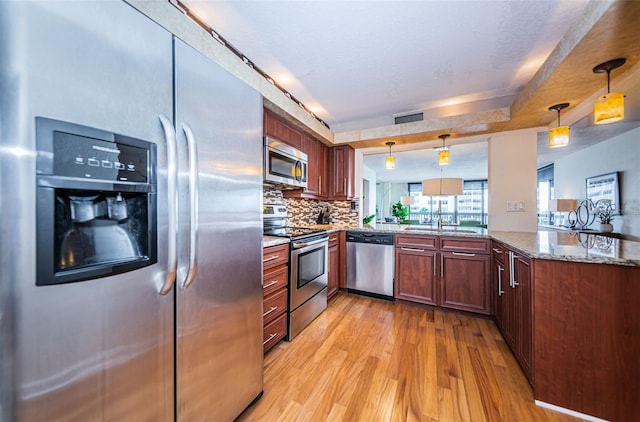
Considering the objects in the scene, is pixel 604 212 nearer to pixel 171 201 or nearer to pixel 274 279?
pixel 274 279

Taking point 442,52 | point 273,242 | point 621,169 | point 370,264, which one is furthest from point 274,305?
point 621,169

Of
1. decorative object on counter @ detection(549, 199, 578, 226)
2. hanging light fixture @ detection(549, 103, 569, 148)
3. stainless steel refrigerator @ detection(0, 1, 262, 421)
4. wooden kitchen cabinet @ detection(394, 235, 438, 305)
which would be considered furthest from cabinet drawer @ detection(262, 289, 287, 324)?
decorative object on counter @ detection(549, 199, 578, 226)

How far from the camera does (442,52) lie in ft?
6.20

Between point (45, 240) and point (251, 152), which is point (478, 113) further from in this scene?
point (45, 240)

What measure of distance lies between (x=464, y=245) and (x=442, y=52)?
6.15 ft

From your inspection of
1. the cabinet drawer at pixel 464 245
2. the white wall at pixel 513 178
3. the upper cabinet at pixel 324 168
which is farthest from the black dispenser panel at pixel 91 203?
the white wall at pixel 513 178

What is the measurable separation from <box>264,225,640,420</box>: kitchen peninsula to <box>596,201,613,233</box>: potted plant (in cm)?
363

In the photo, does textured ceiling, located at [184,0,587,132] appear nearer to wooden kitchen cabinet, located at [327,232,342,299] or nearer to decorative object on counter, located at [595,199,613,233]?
wooden kitchen cabinet, located at [327,232,342,299]

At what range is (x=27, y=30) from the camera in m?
0.62

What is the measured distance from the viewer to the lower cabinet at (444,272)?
262 cm

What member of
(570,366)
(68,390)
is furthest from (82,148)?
(570,366)

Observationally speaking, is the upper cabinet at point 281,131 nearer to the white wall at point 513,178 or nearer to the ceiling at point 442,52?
the ceiling at point 442,52

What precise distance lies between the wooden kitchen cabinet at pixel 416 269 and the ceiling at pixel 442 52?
1.31 metres

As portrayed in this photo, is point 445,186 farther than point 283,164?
Yes
